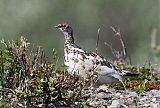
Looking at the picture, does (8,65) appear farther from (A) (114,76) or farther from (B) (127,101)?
(A) (114,76)

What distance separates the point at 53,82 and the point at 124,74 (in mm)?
2886

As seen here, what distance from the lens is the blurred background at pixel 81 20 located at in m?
22.4

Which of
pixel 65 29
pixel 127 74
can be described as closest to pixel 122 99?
pixel 127 74

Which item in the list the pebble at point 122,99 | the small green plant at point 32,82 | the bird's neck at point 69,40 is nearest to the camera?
the small green plant at point 32,82

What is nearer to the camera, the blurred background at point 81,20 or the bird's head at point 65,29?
the bird's head at point 65,29

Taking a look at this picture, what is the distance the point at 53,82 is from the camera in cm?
804

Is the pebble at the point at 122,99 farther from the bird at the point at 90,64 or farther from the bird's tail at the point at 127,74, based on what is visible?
the bird's tail at the point at 127,74

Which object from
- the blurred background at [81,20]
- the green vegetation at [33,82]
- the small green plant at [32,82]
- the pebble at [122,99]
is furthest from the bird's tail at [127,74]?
the blurred background at [81,20]

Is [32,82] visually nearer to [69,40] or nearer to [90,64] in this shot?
[90,64]

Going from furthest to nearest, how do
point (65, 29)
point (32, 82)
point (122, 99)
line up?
point (65, 29) < point (122, 99) < point (32, 82)

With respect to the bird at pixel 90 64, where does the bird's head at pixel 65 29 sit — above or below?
above

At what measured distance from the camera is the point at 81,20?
81.9 feet

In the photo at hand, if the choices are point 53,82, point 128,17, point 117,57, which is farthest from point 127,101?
point 128,17

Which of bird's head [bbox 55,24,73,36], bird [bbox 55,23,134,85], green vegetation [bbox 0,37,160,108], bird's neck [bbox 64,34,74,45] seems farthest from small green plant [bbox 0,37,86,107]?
bird's head [bbox 55,24,73,36]
